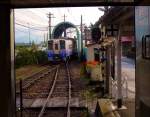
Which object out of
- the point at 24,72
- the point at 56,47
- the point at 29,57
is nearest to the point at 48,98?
the point at 24,72

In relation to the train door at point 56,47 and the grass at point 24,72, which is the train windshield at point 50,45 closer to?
the train door at point 56,47

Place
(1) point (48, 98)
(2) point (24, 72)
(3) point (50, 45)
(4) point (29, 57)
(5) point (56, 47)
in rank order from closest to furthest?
(1) point (48, 98)
(2) point (24, 72)
(5) point (56, 47)
(3) point (50, 45)
(4) point (29, 57)

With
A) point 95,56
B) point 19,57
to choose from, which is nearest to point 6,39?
point 95,56

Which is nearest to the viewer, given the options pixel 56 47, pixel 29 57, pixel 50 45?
pixel 56 47

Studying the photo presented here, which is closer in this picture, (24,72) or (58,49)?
(24,72)

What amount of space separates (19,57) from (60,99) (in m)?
32.7

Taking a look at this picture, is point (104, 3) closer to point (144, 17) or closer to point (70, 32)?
point (144, 17)

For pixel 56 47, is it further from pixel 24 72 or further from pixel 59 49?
pixel 24 72

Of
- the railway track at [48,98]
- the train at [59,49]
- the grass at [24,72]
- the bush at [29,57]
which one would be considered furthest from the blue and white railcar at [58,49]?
the railway track at [48,98]

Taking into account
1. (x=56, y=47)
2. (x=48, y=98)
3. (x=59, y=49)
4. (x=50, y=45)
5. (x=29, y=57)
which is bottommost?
(x=48, y=98)

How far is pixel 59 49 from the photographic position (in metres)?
53.9

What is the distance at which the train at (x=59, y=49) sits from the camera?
5343 cm

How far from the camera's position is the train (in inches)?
2103

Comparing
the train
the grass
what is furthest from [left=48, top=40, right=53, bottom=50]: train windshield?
the grass
